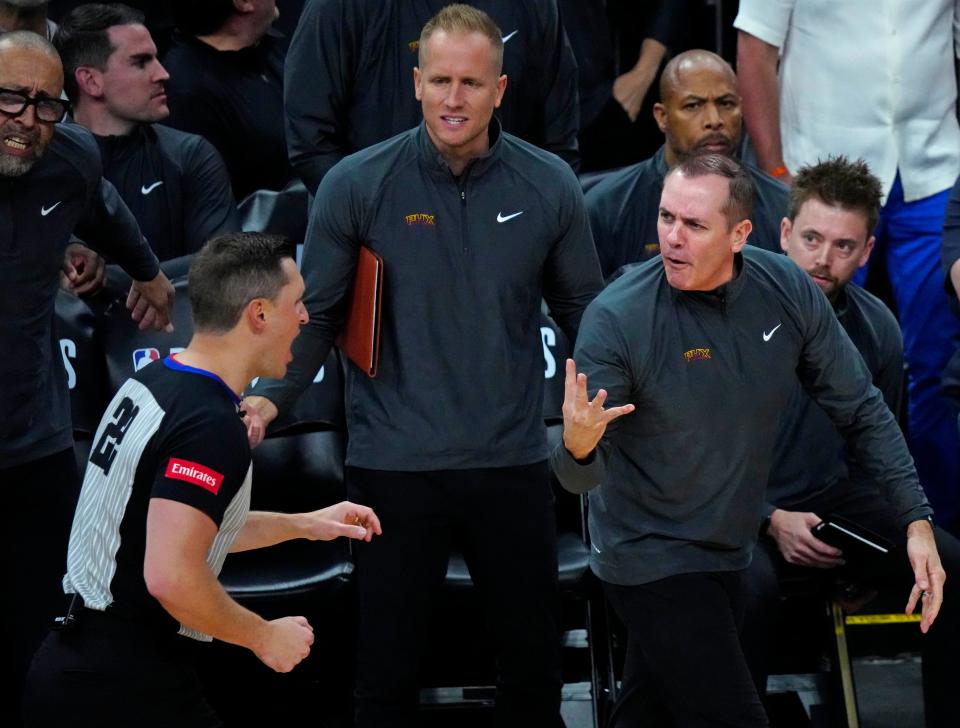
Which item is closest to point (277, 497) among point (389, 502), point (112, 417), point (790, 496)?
point (389, 502)

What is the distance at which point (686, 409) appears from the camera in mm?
3971

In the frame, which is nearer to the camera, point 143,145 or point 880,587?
point 880,587

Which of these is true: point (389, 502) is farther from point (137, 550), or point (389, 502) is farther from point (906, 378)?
point (906, 378)

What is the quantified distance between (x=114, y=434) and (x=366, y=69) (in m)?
2.12

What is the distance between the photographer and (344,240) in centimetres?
439

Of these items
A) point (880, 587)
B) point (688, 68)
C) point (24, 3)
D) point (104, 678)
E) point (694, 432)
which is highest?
point (24, 3)

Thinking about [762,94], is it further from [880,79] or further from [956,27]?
[956,27]

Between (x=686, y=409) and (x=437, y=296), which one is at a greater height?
(x=437, y=296)

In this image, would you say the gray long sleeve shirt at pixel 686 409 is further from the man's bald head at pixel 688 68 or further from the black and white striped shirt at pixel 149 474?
the man's bald head at pixel 688 68

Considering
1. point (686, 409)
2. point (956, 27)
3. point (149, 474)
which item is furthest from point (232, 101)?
point (149, 474)

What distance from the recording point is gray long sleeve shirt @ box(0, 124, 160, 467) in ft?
14.3

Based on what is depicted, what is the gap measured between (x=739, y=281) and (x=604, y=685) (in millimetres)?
1436

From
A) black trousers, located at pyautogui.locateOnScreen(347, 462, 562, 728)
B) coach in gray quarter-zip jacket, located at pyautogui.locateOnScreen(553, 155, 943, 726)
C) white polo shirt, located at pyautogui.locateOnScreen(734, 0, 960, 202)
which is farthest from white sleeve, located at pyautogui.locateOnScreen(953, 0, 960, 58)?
black trousers, located at pyautogui.locateOnScreen(347, 462, 562, 728)

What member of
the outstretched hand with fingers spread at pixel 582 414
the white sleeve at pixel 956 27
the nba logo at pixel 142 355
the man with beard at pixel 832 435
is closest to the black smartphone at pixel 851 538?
the man with beard at pixel 832 435
